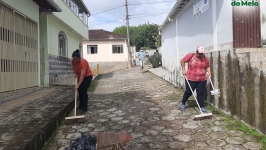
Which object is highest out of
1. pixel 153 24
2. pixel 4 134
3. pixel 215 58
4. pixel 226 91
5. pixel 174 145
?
pixel 153 24

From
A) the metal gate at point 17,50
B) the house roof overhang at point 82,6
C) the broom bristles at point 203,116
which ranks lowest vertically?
the broom bristles at point 203,116

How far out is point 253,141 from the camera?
348 centimetres

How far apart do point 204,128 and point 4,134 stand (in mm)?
3321

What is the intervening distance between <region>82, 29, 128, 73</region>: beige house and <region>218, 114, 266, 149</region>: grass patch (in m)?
22.7

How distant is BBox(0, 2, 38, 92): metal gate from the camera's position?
6082 mm

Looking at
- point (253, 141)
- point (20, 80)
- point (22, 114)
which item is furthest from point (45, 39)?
point (253, 141)

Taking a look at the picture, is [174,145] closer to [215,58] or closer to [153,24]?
[215,58]

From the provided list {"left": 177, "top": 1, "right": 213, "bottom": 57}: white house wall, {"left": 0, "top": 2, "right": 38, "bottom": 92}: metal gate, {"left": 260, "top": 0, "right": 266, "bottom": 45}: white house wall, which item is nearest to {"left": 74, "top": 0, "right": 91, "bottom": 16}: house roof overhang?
{"left": 0, "top": 2, "right": 38, "bottom": 92}: metal gate

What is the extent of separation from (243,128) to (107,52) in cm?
2403

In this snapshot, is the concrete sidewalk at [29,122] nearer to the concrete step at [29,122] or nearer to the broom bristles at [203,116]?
the concrete step at [29,122]

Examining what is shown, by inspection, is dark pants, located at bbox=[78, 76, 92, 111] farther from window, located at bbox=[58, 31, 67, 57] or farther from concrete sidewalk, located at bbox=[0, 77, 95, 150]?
window, located at bbox=[58, 31, 67, 57]

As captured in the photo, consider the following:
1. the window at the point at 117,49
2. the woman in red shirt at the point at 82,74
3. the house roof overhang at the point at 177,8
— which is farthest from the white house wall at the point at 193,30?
the window at the point at 117,49

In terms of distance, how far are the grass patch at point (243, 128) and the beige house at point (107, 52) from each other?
22682 millimetres

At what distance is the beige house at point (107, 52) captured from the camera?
2694 centimetres
